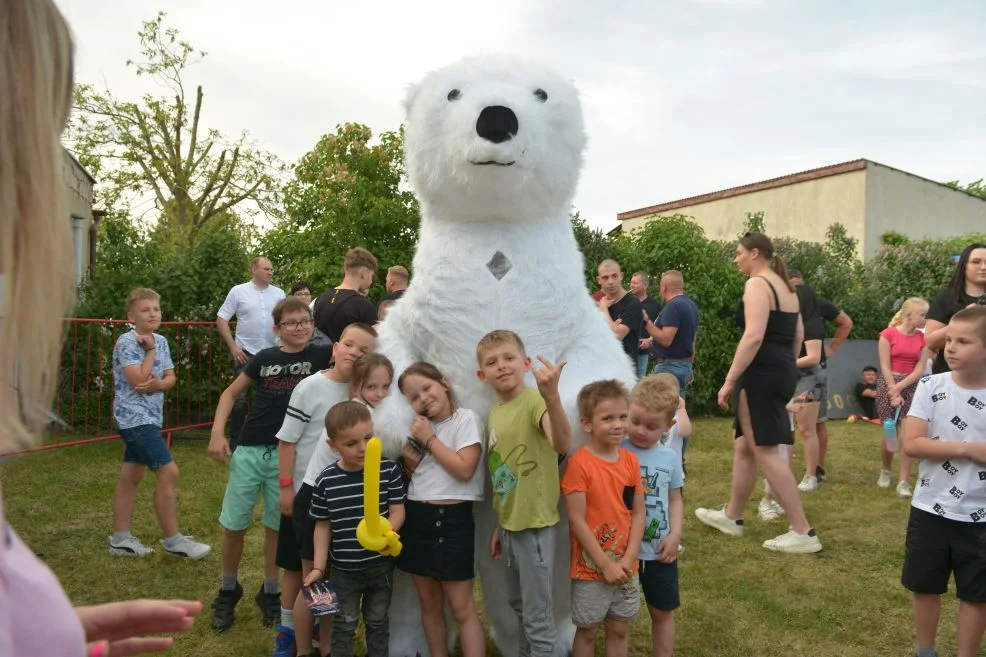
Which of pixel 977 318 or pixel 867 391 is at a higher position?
pixel 977 318

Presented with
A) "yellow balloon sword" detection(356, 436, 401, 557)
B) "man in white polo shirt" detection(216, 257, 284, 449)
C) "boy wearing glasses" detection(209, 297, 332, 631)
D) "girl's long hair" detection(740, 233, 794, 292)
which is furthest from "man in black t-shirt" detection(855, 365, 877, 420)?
"yellow balloon sword" detection(356, 436, 401, 557)

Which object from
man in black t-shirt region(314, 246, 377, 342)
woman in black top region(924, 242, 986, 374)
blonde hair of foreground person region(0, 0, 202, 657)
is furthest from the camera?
man in black t-shirt region(314, 246, 377, 342)

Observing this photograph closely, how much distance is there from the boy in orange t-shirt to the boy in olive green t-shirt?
96 mm

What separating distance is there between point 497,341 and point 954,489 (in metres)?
1.77

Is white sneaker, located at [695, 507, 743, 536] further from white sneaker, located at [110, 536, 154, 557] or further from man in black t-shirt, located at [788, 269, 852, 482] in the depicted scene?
white sneaker, located at [110, 536, 154, 557]

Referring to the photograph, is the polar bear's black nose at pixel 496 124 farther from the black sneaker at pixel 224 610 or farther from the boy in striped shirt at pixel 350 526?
the black sneaker at pixel 224 610

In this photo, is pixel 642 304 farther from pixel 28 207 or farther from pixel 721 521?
pixel 28 207

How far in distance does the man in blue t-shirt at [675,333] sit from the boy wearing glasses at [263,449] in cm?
349

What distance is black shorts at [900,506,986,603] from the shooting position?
2801 mm

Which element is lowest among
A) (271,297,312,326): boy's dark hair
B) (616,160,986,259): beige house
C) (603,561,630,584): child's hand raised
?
(603,561,630,584): child's hand raised

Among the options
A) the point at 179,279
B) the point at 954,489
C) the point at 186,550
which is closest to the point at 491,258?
the point at 954,489

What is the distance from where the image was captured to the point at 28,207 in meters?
0.79

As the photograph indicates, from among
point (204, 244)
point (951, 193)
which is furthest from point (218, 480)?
point (951, 193)

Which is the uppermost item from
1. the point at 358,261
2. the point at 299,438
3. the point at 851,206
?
the point at 851,206
